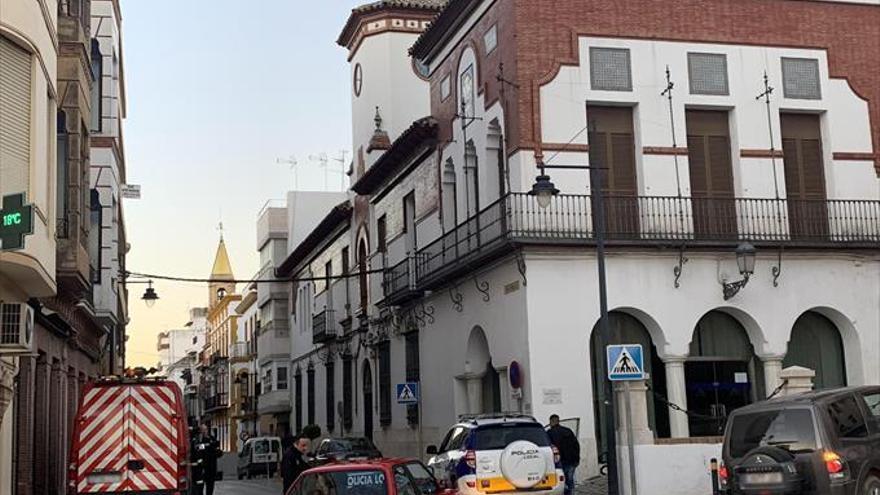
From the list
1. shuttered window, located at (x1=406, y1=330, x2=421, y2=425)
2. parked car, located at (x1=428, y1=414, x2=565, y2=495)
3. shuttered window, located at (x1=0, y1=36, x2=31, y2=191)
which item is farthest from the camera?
shuttered window, located at (x1=406, y1=330, x2=421, y2=425)

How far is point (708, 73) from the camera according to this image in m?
26.1

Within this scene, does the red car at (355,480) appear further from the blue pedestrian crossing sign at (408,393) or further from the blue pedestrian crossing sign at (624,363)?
the blue pedestrian crossing sign at (408,393)

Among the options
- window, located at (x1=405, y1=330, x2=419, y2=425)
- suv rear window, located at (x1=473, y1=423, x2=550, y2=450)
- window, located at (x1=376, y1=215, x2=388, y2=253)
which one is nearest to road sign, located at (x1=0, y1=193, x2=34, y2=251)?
suv rear window, located at (x1=473, y1=423, x2=550, y2=450)

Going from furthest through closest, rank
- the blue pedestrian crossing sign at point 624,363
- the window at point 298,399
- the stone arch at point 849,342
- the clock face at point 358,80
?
the window at point 298,399
the clock face at point 358,80
the stone arch at point 849,342
the blue pedestrian crossing sign at point 624,363

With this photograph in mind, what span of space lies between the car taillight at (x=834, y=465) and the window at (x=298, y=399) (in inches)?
1749

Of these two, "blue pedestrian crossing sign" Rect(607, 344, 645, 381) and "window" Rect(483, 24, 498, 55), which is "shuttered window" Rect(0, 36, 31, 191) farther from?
"window" Rect(483, 24, 498, 55)

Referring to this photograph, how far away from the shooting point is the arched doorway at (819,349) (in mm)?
26141

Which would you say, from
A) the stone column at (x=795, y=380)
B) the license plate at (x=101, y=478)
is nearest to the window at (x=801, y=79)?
the stone column at (x=795, y=380)

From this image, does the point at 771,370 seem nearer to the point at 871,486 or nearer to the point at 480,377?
the point at 480,377

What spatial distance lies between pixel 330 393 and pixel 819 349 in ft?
83.3

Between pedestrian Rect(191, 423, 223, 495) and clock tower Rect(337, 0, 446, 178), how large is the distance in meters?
17.0

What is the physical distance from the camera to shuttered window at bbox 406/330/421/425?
1292 inches

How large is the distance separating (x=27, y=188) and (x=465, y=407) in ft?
53.0

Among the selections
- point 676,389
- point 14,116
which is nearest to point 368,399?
point 676,389
